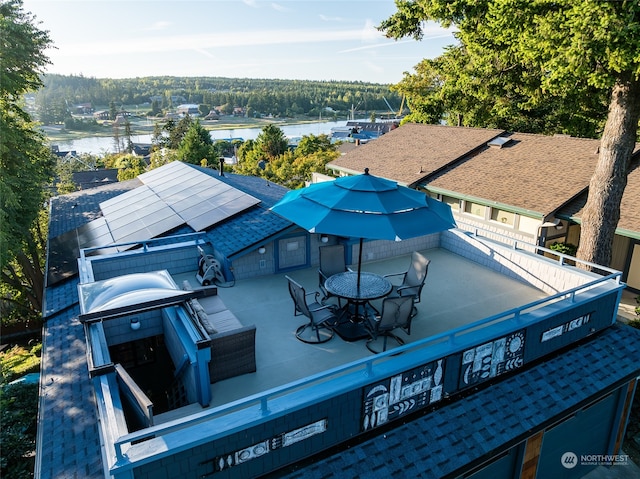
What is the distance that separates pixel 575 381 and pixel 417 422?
323cm

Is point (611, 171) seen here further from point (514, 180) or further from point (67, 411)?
point (67, 411)

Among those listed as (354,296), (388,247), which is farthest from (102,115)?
(354,296)

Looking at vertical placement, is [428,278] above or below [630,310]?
above

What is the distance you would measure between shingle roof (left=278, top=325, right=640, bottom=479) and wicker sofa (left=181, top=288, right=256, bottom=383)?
1.80 m

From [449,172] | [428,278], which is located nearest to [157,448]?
[428,278]

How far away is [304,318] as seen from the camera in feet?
26.6

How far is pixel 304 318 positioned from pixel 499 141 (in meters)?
17.6

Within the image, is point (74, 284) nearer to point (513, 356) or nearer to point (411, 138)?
point (513, 356)

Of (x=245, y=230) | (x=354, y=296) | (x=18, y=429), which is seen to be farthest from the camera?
(x=245, y=230)

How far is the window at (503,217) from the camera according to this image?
55.9 feet

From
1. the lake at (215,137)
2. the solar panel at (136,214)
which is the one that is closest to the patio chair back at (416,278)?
the solar panel at (136,214)

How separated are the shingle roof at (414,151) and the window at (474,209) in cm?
282

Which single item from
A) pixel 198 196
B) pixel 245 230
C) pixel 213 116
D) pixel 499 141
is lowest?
pixel 245 230

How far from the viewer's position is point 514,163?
1911 cm
